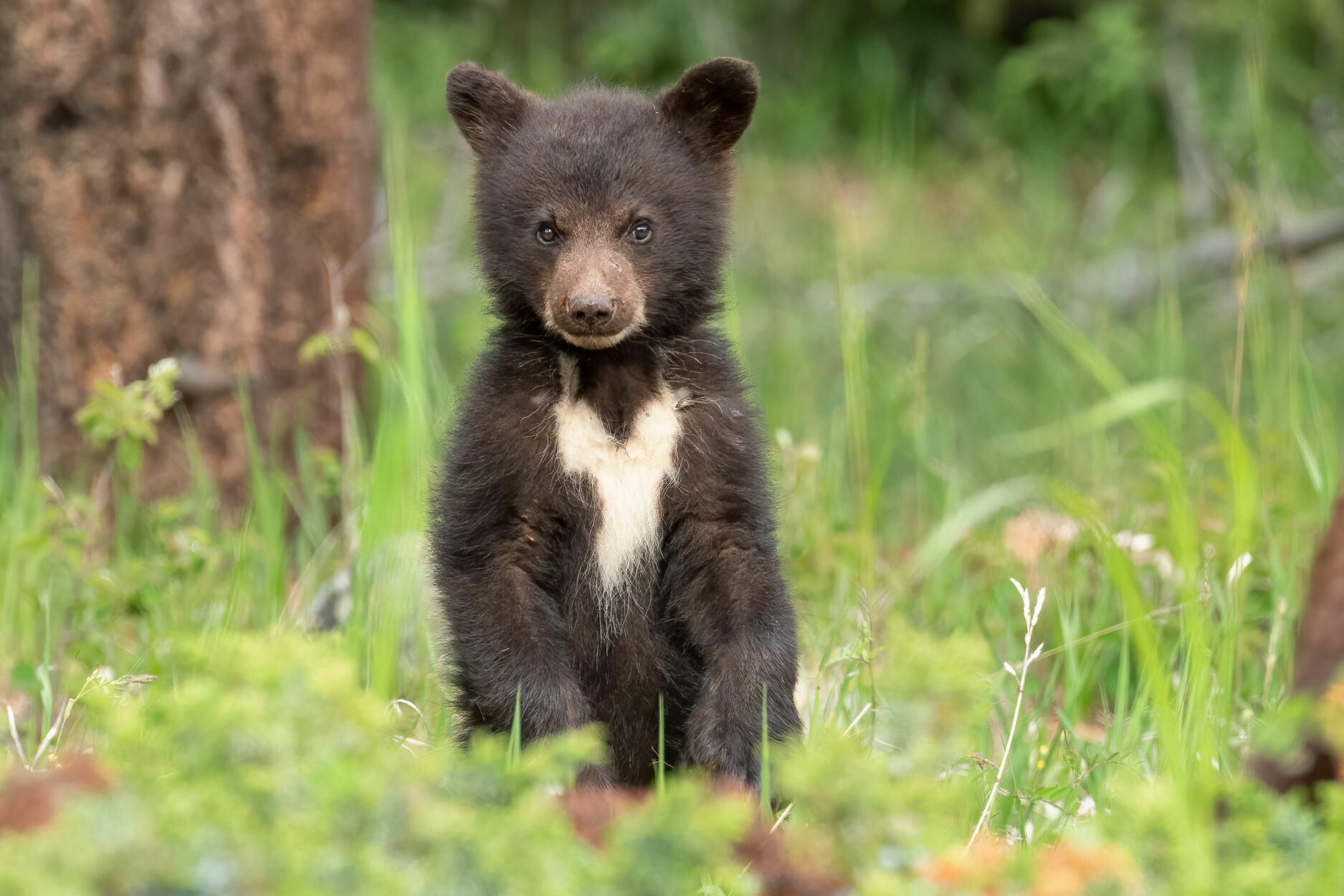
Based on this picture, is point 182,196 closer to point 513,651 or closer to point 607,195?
point 607,195

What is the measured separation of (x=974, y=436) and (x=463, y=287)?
3008 millimetres

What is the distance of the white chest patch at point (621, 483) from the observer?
10.4 ft

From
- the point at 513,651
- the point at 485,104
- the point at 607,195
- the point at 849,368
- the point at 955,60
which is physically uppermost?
the point at 955,60

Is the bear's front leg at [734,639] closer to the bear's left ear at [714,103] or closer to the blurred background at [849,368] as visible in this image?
the blurred background at [849,368]

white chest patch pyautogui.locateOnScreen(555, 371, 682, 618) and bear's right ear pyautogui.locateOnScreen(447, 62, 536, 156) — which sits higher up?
bear's right ear pyautogui.locateOnScreen(447, 62, 536, 156)

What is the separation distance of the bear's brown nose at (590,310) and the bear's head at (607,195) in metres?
0.04

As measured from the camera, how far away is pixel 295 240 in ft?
18.3

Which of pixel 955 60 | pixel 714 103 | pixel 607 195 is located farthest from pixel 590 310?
pixel 955 60

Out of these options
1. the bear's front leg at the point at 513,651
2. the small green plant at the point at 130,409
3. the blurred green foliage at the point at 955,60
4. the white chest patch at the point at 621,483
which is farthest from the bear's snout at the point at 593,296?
the blurred green foliage at the point at 955,60

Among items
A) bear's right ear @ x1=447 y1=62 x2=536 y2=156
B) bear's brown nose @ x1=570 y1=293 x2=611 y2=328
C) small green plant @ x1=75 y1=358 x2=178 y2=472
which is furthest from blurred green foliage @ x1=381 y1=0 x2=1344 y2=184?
small green plant @ x1=75 y1=358 x2=178 y2=472

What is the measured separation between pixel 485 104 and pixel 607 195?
0.43 meters

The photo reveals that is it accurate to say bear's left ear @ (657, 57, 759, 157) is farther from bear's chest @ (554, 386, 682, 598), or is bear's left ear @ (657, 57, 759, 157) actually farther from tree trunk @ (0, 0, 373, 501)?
Result: tree trunk @ (0, 0, 373, 501)

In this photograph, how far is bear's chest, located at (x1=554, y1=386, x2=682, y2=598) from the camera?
318 cm

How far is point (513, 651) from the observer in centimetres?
304
